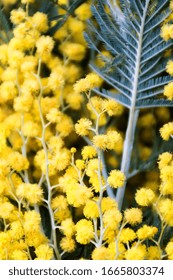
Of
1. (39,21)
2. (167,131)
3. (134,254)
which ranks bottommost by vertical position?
(134,254)

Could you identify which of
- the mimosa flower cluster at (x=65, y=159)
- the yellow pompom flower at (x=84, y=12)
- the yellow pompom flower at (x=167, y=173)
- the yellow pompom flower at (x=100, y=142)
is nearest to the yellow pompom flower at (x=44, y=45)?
the mimosa flower cluster at (x=65, y=159)

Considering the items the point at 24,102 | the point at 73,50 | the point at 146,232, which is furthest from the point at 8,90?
the point at 146,232

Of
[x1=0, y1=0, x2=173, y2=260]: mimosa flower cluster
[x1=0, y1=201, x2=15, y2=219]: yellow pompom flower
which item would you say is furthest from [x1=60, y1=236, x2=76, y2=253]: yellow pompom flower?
[x1=0, y1=201, x2=15, y2=219]: yellow pompom flower

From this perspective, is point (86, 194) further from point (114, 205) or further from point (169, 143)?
point (169, 143)

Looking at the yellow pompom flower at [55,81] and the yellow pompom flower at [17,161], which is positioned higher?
the yellow pompom flower at [55,81]

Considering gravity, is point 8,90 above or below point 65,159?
above

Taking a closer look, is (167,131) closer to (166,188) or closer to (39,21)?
(166,188)

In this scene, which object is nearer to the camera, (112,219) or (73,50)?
(112,219)

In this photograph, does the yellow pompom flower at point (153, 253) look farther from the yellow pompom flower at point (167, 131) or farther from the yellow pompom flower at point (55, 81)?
the yellow pompom flower at point (55, 81)
